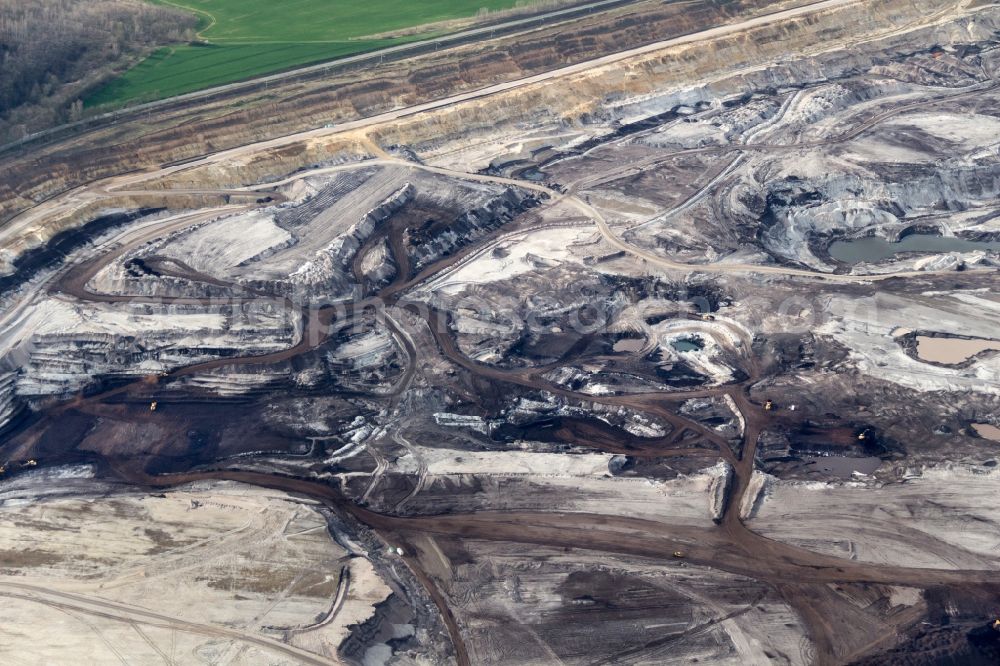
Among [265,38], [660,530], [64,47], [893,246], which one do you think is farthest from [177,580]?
[265,38]

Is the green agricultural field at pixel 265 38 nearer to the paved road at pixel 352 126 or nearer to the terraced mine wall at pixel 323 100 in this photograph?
the terraced mine wall at pixel 323 100

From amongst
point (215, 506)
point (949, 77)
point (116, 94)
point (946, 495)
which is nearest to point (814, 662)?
point (946, 495)

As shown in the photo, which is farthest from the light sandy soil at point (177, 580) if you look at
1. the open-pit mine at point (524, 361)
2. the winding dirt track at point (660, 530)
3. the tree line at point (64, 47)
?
the tree line at point (64, 47)

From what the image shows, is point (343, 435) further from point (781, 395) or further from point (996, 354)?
point (996, 354)

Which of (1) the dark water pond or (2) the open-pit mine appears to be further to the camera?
(1) the dark water pond

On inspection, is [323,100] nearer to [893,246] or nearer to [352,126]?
[352,126]

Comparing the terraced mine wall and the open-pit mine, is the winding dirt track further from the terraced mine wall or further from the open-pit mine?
the terraced mine wall

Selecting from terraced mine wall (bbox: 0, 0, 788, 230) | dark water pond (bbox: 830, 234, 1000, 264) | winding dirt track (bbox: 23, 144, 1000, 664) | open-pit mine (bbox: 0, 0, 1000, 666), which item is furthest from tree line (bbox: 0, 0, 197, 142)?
dark water pond (bbox: 830, 234, 1000, 264)
